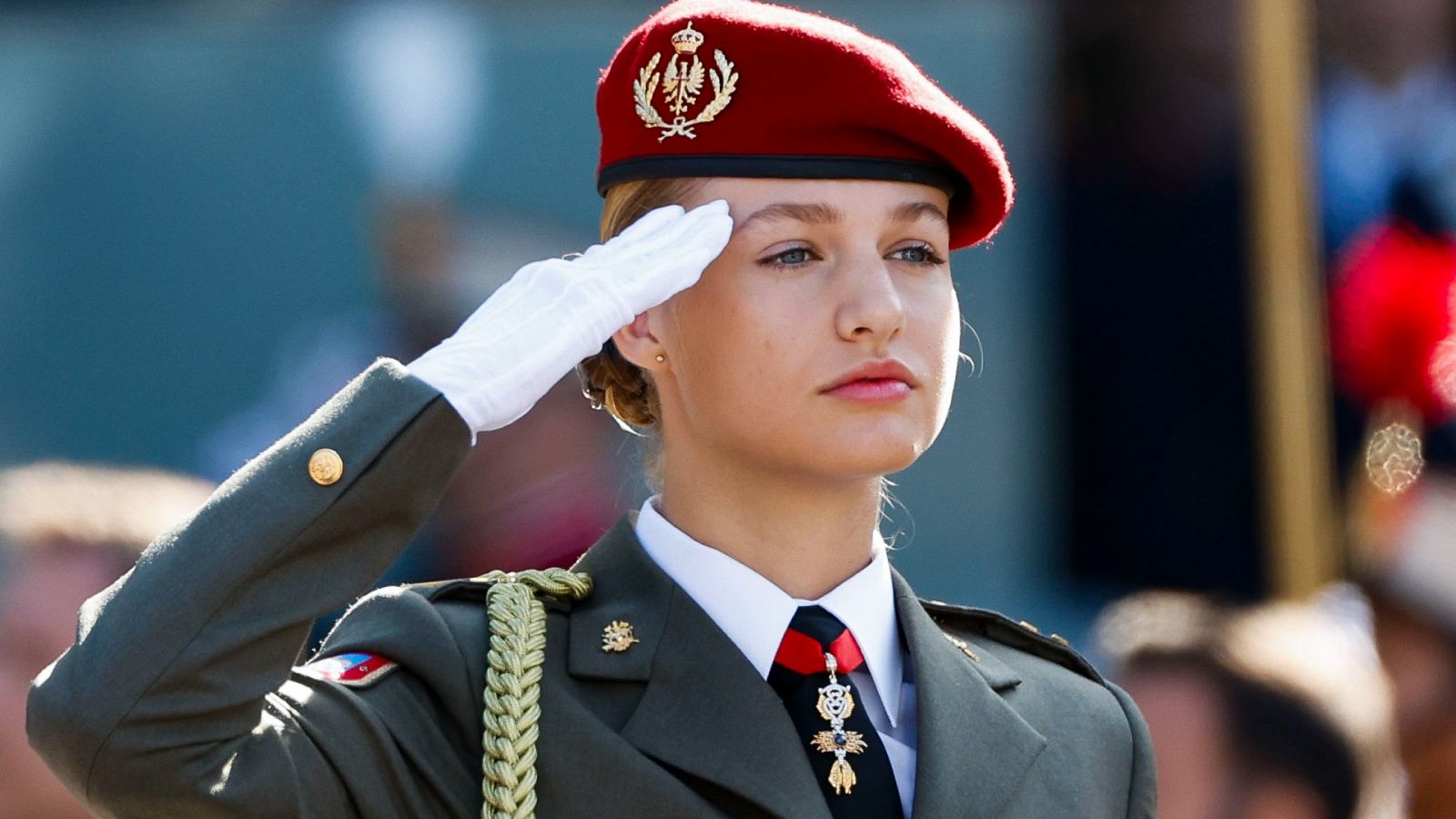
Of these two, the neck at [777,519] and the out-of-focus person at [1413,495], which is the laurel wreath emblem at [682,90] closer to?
the neck at [777,519]

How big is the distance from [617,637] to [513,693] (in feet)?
0.59

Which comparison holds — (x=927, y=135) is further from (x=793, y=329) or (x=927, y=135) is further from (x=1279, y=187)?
(x=1279, y=187)

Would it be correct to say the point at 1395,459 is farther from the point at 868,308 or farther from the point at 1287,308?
the point at 868,308

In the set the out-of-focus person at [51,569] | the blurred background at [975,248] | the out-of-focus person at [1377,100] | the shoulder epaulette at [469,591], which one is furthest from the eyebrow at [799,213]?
the out-of-focus person at [1377,100]

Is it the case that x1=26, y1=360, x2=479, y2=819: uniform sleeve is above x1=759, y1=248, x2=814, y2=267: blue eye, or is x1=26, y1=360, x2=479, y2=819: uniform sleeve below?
below

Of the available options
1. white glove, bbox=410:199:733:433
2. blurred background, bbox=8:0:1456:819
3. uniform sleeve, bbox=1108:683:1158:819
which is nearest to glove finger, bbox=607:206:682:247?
white glove, bbox=410:199:733:433

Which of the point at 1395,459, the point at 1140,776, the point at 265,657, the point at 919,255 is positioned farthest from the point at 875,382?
the point at 1395,459

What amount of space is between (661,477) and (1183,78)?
4228mm

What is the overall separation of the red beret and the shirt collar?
47 cm

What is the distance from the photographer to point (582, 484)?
6.38 metres

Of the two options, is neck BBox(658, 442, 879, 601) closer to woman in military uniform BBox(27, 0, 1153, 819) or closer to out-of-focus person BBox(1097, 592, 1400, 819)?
woman in military uniform BBox(27, 0, 1153, 819)

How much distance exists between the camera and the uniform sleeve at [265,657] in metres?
2.47

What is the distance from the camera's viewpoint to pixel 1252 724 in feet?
13.5

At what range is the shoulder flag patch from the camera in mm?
2730
